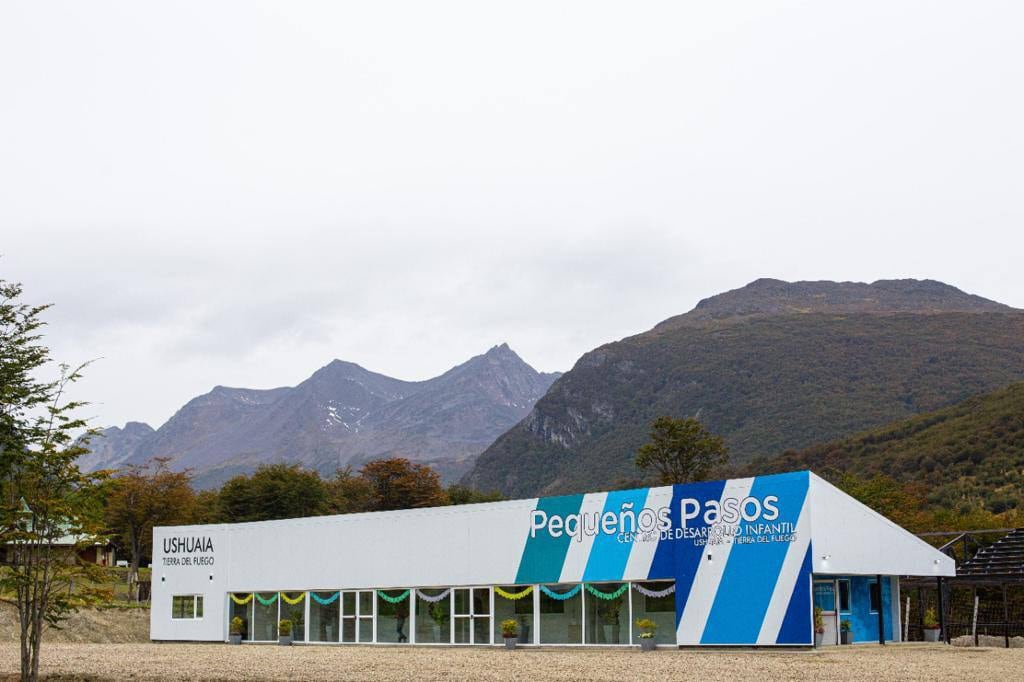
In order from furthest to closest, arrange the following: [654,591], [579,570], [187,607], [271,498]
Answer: [271,498]
[187,607]
[579,570]
[654,591]

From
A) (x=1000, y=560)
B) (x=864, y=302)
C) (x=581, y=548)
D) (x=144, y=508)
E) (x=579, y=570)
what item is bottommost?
(x=579, y=570)

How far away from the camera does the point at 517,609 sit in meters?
32.8

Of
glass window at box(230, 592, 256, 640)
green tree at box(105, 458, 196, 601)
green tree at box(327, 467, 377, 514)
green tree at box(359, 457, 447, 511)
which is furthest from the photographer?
green tree at box(359, 457, 447, 511)

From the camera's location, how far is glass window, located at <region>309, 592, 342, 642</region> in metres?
37.0

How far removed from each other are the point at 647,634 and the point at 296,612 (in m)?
13.6

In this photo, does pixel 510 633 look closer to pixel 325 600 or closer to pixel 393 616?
pixel 393 616

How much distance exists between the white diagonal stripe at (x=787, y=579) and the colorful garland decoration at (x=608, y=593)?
4.19 meters

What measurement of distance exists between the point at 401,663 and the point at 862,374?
103 meters

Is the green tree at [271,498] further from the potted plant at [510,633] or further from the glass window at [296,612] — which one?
the potted plant at [510,633]

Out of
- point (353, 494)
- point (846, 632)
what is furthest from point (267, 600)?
point (353, 494)

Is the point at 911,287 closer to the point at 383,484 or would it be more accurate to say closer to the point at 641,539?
the point at 383,484

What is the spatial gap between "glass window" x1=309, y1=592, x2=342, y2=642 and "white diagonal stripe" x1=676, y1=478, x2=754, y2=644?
40.9 ft

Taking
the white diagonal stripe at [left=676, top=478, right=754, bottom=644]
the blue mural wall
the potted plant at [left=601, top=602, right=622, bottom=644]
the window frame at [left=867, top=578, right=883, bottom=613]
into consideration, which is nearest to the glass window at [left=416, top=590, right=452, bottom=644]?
the potted plant at [left=601, top=602, right=622, bottom=644]

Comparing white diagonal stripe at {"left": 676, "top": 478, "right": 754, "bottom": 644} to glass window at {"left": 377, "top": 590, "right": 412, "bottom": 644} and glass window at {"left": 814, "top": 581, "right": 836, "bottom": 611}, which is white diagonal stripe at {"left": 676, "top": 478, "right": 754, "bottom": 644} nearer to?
glass window at {"left": 814, "top": 581, "right": 836, "bottom": 611}
